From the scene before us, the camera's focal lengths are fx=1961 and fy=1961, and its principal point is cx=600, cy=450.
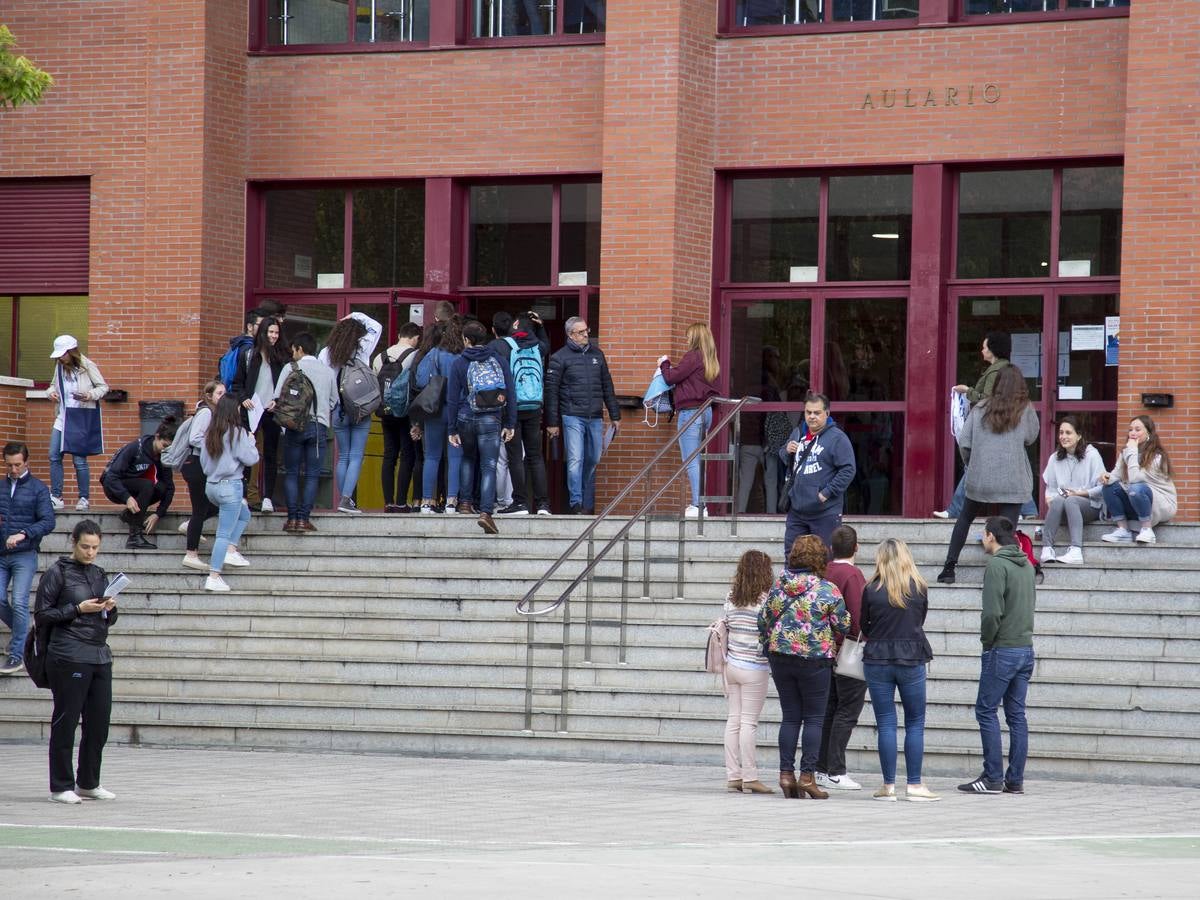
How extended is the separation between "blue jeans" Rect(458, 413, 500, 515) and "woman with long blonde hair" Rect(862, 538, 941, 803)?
6415 millimetres

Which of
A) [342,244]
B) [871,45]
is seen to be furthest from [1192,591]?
[342,244]

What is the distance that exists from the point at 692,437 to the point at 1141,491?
4642 mm

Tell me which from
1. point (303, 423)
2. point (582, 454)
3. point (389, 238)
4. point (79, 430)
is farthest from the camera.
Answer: point (389, 238)

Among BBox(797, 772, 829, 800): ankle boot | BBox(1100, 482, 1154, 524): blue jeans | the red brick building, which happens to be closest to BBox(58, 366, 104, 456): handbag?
the red brick building

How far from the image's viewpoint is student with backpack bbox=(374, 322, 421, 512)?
1866 cm

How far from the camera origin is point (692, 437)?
1900cm

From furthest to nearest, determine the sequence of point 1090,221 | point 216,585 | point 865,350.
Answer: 1. point 865,350
2. point 1090,221
3. point 216,585

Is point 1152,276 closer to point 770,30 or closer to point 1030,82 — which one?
point 1030,82

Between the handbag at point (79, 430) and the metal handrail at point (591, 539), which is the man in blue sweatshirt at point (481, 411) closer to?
the metal handrail at point (591, 539)

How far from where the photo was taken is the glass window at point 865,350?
67.1 feet

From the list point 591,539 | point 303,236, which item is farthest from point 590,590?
point 303,236

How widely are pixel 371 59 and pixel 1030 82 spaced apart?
7297 mm

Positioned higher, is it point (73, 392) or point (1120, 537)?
point (73, 392)

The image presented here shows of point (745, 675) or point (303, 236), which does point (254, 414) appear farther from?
point (745, 675)
